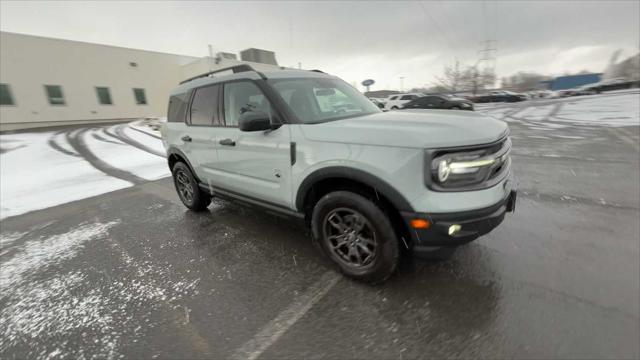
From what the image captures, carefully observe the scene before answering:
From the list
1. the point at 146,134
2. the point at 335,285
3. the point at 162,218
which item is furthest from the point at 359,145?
the point at 146,134

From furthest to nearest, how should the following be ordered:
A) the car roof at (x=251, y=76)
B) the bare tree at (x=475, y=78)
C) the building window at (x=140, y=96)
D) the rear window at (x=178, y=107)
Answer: the bare tree at (x=475, y=78), the building window at (x=140, y=96), the rear window at (x=178, y=107), the car roof at (x=251, y=76)

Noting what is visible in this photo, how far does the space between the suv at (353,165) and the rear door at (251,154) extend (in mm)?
12

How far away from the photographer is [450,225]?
211 cm

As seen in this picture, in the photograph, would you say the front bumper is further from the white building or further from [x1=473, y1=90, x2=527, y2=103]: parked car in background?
[x1=473, y1=90, x2=527, y2=103]: parked car in background

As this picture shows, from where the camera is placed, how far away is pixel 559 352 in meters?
1.83

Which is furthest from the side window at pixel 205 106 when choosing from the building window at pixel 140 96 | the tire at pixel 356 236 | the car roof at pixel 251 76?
the building window at pixel 140 96

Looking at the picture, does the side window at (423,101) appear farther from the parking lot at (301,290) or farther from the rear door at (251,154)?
the rear door at (251,154)

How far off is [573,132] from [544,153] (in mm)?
3943

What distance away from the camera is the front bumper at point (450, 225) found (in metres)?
2.11

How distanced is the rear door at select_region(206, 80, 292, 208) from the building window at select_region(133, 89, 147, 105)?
29.7 metres

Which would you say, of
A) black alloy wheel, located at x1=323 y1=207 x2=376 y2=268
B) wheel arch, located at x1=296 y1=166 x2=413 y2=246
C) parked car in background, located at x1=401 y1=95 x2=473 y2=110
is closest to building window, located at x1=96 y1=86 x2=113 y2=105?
parked car in background, located at x1=401 y1=95 x2=473 y2=110

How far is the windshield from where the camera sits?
9.69ft

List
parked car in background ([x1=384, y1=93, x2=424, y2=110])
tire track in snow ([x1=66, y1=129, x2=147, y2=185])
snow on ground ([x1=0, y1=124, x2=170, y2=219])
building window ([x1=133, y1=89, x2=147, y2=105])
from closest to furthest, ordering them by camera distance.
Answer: snow on ground ([x1=0, y1=124, x2=170, y2=219]) < tire track in snow ([x1=66, y1=129, x2=147, y2=185]) < parked car in background ([x1=384, y1=93, x2=424, y2=110]) < building window ([x1=133, y1=89, x2=147, y2=105])

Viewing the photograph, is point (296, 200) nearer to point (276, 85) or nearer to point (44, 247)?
point (276, 85)
